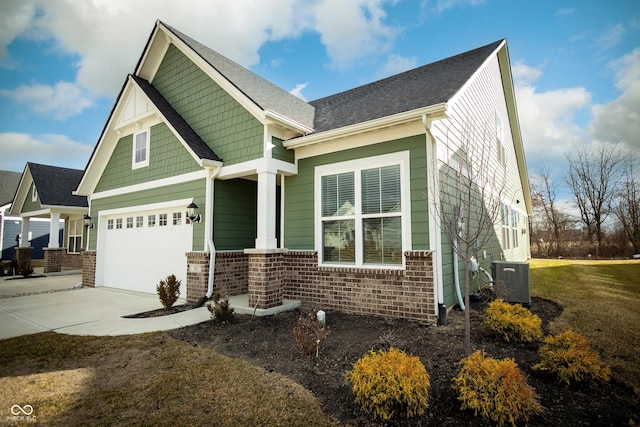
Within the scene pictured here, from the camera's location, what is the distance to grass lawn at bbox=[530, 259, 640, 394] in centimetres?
396

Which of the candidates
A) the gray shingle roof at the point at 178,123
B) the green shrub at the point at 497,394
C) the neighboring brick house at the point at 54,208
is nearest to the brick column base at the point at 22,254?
the neighboring brick house at the point at 54,208

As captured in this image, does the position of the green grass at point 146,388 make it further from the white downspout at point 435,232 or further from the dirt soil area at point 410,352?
the white downspout at point 435,232

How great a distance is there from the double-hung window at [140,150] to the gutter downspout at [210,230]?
321 centimetres

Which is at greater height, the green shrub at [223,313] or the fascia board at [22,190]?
the fascia board at [22,190]

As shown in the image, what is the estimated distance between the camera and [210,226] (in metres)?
7.87

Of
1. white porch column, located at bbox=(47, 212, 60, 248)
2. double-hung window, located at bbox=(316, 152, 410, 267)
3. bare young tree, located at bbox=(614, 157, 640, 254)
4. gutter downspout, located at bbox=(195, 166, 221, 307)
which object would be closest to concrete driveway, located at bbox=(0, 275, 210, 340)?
gutter downspout, located at bbox=(195, 166, 221, 307)

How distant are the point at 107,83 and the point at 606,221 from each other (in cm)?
3462

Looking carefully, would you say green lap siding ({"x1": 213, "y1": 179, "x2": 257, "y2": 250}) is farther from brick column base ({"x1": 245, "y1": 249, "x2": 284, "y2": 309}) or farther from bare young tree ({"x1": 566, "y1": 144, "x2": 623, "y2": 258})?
bare young tree ({"x1": 566, "y1": 144, "x2": 623, "y2": 258})

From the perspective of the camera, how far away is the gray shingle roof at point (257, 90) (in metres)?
7.80

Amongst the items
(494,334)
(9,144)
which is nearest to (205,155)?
(494,334)

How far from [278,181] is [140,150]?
4696 millimetres

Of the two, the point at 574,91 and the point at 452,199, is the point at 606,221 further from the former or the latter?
the point at 452,199

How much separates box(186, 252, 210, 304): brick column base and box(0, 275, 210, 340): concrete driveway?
0.50 m

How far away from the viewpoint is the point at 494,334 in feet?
15.8
